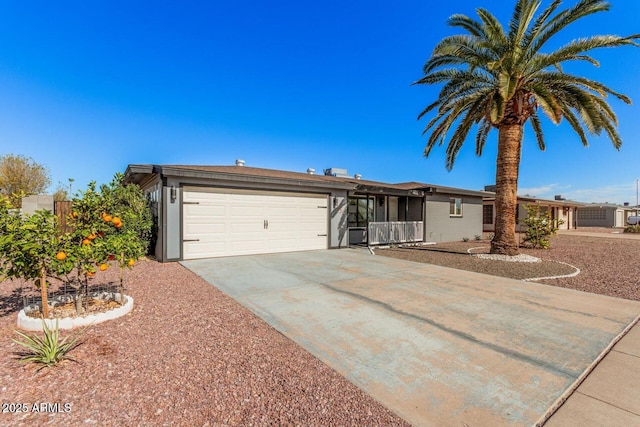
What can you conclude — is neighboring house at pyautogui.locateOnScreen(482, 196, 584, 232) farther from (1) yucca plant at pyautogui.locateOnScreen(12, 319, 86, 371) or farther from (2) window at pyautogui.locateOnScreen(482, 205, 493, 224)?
(1) yucca plant at pyautogui.locateOnScreen(12, 319, 86, 371)

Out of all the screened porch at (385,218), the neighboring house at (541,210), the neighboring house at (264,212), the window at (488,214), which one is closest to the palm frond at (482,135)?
the neighboring house at (264,212)

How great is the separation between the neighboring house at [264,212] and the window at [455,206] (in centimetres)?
61

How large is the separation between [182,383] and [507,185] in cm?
1085

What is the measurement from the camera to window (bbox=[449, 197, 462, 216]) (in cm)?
1573

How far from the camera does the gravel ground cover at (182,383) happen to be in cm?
208

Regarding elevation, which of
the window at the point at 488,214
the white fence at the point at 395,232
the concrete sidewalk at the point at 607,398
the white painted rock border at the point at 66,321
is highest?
the window at the point at 488,214

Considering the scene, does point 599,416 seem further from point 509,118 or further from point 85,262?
point 509,118

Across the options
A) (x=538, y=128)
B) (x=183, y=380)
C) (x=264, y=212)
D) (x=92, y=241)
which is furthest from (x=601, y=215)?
(x=92, y=241)

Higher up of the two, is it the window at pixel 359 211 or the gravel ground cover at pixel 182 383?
the window at pixel 359 211

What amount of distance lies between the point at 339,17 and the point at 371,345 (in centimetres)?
1382

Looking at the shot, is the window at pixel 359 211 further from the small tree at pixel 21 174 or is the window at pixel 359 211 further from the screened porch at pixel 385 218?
the small tree at pixel 21 174

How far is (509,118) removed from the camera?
31.6 feet

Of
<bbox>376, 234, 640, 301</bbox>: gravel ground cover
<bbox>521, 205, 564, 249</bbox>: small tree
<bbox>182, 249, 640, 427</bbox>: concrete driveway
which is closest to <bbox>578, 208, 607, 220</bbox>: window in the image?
<bbox>521, 205, 564, 249</bbox>: small tree

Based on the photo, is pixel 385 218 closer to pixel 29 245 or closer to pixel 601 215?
pixel 29 245
